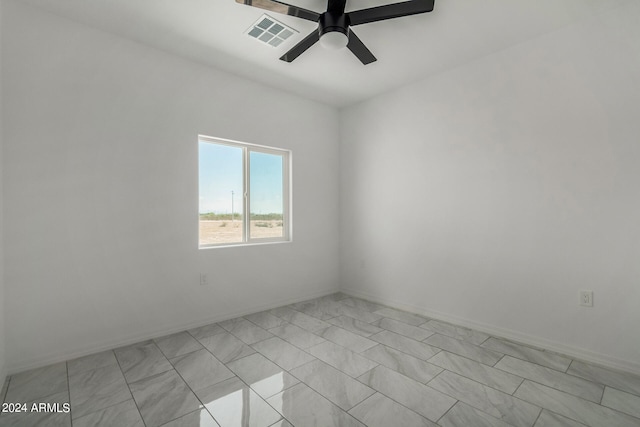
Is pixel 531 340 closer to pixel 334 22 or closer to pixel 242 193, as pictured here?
pixel 334 22

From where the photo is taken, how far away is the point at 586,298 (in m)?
2.48

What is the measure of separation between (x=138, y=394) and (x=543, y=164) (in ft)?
11.5

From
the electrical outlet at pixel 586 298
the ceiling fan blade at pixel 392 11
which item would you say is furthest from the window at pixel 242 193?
the electrical outlet at pixel 586 298

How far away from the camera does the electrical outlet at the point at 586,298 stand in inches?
97.0

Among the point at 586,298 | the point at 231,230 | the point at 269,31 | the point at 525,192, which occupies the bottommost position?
the point at 586,298

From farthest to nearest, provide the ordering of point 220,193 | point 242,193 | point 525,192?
point 242,193 → point 220,193 → point 525,192

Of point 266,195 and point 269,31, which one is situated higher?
point 269,31

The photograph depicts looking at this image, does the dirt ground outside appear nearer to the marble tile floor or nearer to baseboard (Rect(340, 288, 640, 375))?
the marble tile floor

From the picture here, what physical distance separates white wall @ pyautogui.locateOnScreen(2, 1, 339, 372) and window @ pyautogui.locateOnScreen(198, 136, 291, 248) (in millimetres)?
174

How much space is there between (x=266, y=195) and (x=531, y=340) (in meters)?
3.06

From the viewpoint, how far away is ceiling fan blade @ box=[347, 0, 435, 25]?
2.02 meters

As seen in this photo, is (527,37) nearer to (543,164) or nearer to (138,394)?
(543,164)

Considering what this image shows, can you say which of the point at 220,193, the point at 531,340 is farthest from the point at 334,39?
the point at 531,340

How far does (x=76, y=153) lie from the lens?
251cm
